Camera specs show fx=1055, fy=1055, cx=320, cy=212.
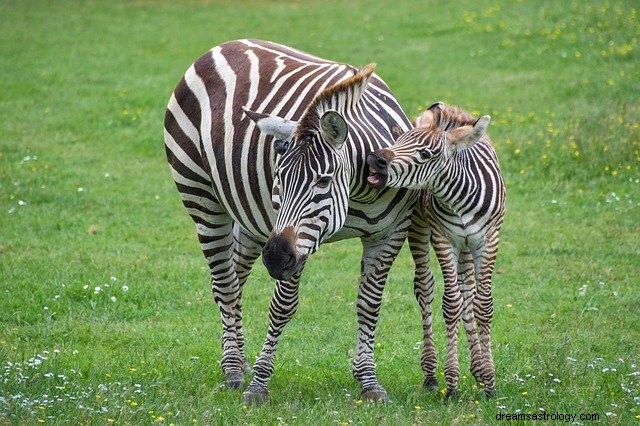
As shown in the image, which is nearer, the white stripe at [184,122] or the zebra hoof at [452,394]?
the zebra hoof at [452,394]

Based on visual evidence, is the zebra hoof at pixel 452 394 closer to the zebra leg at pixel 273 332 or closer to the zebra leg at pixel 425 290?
the zebra leg at pixel 425 290

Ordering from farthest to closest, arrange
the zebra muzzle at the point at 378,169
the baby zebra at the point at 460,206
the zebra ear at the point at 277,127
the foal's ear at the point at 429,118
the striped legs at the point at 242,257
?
the striped legs at the point at 242,257 → the foal's ear at the point at 429,118 → the baby zebra at the point at 460,206 → the zebra ear at the point at 277,127 → the zebra muzzle at the point at 378,169

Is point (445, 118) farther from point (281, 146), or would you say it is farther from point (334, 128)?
point (281, 146)

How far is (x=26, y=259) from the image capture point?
1098 centimetres

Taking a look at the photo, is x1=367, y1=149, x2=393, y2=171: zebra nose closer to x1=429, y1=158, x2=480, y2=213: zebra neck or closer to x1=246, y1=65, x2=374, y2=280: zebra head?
x1=246, y1=65, x2=374, y2=280: zebra head

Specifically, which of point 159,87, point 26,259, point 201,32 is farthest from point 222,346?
point 201,32

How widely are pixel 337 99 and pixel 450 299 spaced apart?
1.63m

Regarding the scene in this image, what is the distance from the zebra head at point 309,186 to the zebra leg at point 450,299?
0.92 metres

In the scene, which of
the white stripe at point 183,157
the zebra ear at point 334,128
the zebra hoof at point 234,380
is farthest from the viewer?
the white stripe at point 183,157

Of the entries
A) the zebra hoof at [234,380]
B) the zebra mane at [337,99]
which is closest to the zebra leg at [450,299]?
the zebra mane at [337,99]

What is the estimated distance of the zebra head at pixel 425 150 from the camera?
252 inches

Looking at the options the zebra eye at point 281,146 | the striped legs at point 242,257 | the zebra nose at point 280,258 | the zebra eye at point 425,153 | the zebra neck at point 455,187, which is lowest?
the striped legs at point 242,257

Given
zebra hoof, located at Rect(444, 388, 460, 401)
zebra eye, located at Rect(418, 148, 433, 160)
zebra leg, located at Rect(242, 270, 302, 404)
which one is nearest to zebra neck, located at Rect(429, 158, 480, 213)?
zebra eye, located at Rect(418, 148, 433, 160)

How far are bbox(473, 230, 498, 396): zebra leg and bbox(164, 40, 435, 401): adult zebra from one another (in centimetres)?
44
